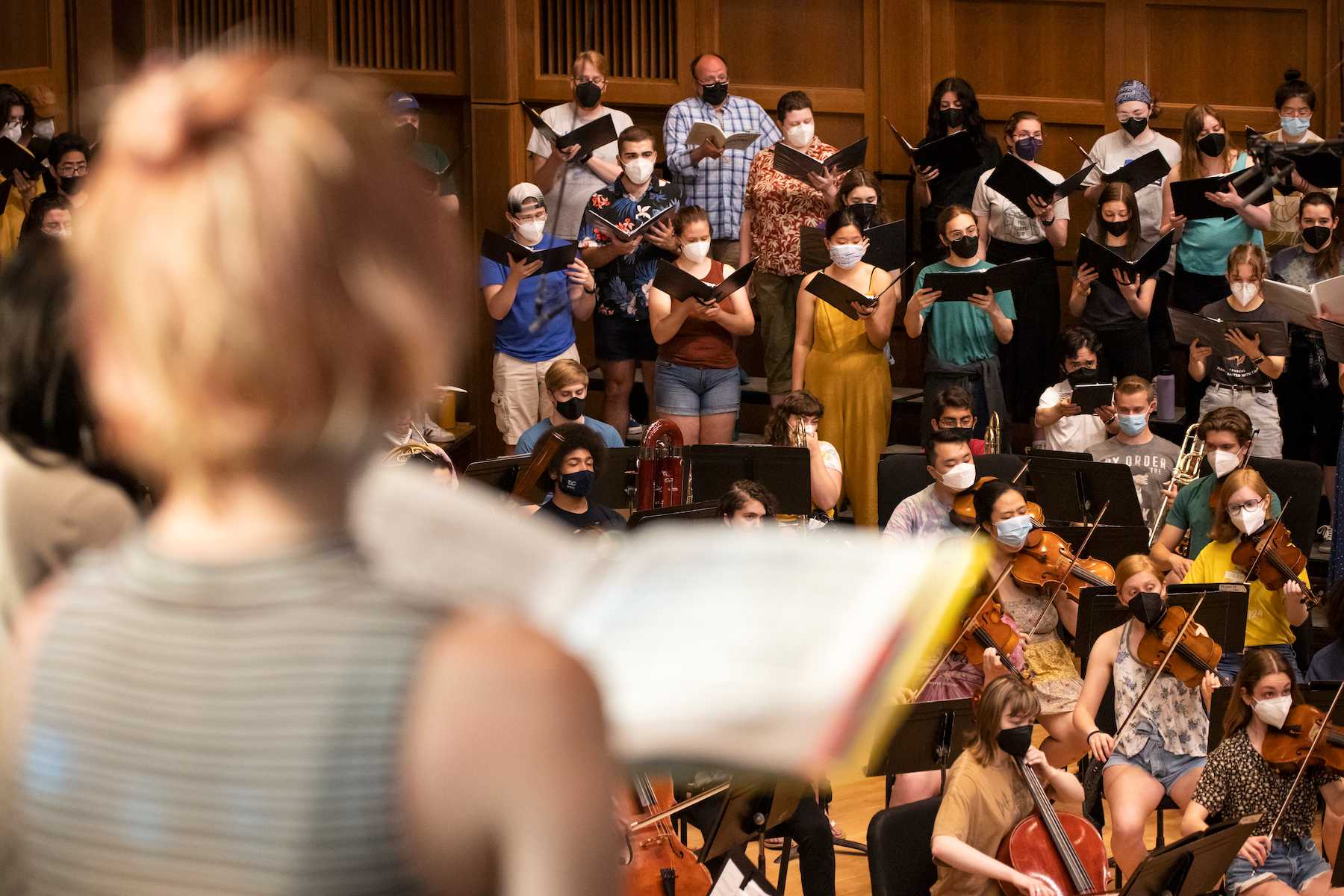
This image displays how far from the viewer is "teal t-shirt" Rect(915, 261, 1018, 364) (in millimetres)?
7879

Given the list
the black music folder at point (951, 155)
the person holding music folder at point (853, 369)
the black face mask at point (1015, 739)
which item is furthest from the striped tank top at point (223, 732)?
the black music folder at point (951, 155)

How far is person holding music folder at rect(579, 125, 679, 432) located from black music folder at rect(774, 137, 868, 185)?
0.56 meters

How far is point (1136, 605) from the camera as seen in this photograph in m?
5.65

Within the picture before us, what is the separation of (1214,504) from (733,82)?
481 cm

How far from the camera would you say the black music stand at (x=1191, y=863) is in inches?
165

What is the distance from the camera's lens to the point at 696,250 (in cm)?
781

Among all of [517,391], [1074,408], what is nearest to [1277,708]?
[1074,408]

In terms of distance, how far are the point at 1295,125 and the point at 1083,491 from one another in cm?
316

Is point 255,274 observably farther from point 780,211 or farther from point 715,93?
point 715,93

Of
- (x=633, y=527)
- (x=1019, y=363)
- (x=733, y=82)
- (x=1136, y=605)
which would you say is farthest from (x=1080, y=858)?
(x=733, y=82)

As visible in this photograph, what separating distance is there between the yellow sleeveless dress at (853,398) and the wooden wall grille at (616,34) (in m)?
3.01

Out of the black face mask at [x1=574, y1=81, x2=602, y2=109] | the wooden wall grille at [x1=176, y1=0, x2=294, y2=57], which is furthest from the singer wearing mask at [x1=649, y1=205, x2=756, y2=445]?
the wooden wall grille at [x1=176, y1=0, x2=294, y2=57]

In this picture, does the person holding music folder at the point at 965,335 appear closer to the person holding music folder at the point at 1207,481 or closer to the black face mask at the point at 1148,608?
the person holding music folder at the point at 1207,481

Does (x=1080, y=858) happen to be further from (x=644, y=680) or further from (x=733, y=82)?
(x=733, y=82)
